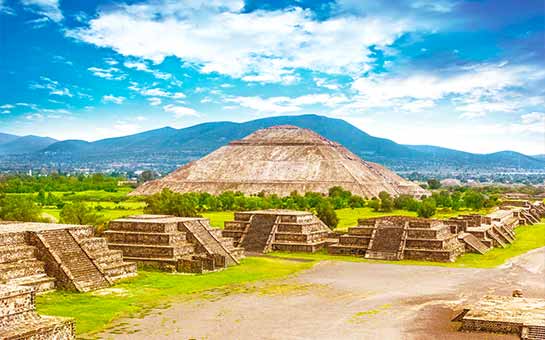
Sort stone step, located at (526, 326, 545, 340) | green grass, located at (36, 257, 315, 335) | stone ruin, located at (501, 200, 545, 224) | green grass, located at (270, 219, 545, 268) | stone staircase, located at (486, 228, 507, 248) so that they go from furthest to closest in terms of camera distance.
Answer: stone ruin, located at (501, 200, 545, 224)
stone staircase, located at (486, 228, 507, 248)
green grass, located at (270, 219, 545, 268)
green grass, located at (36, 257, 315, 335)
stone step, located at (526, 326, 545, 340)

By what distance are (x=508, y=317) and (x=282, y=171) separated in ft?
356

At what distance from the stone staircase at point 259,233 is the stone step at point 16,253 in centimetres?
2193

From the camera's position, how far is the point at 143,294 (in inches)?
1271

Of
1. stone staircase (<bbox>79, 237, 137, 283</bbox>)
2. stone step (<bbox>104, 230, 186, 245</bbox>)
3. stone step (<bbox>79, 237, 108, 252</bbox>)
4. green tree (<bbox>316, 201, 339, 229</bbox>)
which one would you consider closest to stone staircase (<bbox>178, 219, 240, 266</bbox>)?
stone step (<bbox>104, 230, 186, 245</bbox>)

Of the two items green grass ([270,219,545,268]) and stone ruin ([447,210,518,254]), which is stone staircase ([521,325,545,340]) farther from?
stone ruin ([447,210,518,254])

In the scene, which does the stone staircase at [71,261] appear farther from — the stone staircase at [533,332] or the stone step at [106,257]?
the stone staircase at [533,332]

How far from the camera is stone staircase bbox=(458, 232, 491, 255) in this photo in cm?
5288

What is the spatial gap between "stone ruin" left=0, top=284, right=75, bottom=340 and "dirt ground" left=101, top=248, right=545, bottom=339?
11.0ft

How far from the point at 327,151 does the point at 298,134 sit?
15.1 meters

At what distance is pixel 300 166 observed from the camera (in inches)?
5359

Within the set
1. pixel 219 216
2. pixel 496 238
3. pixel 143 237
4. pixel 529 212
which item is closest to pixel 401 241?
pixel 496 238

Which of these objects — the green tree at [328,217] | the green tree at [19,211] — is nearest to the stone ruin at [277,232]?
the green tree at [328,217]

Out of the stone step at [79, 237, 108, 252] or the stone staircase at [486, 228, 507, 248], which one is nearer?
the stone step at [79, 237, 108, 252]

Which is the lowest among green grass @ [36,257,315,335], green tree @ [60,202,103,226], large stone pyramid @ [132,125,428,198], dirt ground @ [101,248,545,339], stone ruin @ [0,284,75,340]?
dirt ground @ [101,248,545,339]
